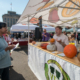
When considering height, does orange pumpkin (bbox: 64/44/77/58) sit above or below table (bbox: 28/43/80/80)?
above

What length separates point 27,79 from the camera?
2561 millimetres

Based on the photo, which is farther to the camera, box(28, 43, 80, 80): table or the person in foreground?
the person in foreground

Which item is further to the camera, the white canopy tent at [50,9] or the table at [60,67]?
the white canopy tent at [50,9]

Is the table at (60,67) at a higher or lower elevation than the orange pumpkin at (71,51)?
lower

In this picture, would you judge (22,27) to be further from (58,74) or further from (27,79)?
(58,74)

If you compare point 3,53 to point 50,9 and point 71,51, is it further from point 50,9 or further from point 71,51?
point 50,9

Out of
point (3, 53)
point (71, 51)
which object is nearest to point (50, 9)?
point (71, 51)

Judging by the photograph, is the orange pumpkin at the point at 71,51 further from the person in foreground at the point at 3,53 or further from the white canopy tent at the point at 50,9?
the white canopy tent at the point at 50,9

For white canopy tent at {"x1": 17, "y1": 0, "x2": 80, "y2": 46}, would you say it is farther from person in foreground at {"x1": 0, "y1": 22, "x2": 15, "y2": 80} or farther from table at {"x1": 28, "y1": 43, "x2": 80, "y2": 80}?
table at {"x1": 28, "y1": 43, "x2": 80, "y2": 80}

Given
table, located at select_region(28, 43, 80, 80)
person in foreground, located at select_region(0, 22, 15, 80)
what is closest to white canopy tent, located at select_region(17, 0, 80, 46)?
person in foreground, located at select_region(0, 22, 15, 80)

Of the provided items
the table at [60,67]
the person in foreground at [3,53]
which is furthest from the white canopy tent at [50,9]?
the table at [60,67]

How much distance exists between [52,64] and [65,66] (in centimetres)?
41

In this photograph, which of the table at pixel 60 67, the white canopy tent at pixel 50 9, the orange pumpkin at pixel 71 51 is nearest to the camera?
the table at pixel 60 67

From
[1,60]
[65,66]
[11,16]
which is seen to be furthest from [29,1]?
[11,16]
